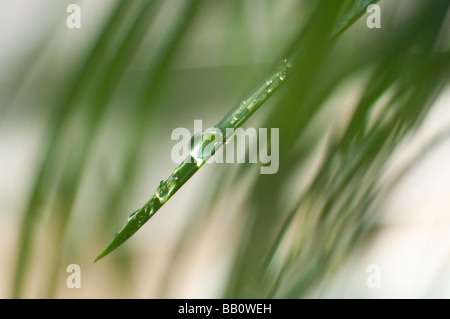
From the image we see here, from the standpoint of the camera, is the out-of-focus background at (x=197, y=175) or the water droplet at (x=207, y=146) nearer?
the water droplet at (x=207, y=146)

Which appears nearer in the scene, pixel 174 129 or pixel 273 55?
pixel 273 55

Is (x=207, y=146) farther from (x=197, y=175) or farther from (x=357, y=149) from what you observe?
(x=197, y=175)

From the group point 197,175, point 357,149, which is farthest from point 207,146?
point 197,175

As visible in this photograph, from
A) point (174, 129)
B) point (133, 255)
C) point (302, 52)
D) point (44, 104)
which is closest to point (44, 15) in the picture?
point (44, 104)

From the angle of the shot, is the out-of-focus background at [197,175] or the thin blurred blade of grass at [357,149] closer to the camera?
the thin blurred blade of grass at [357,149]

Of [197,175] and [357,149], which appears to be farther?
[197,175]

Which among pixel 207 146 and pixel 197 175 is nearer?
pixel 207 146

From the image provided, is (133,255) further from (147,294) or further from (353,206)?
(353,206)
